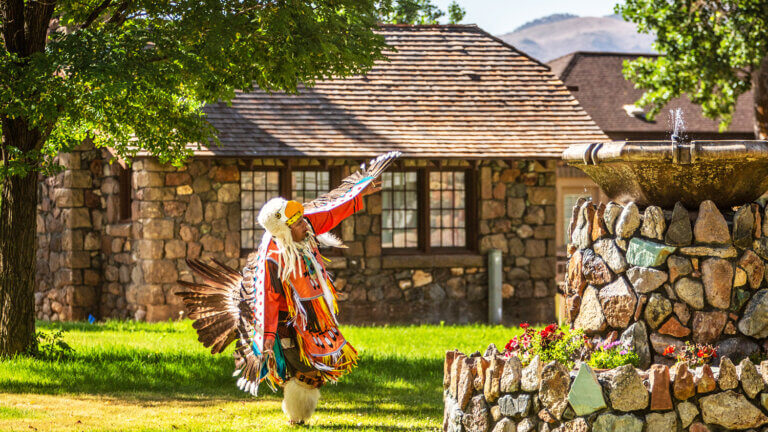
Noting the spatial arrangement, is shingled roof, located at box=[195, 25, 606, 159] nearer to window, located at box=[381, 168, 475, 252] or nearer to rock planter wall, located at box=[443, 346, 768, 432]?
window, located at box=[381, 168, 475, 252]

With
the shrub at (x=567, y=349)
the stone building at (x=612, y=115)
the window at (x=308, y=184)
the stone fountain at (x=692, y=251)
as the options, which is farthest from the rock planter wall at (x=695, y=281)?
the stone building at (x=612, y=115)

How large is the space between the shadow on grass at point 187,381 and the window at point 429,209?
5.41m

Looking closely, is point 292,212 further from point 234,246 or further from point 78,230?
point 78,230

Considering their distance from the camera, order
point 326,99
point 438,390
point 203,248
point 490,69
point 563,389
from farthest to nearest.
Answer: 1. point 490,69
2. point 326,99
3. point 203,248
4. point 438,390
5. point 563,389

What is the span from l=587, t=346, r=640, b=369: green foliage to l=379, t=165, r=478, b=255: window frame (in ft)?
31.4

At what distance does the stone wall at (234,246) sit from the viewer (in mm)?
14828

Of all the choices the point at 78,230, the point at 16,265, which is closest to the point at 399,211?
the point at 78,230

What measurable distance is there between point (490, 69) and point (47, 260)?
8.23 meters

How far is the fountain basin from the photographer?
6305mm

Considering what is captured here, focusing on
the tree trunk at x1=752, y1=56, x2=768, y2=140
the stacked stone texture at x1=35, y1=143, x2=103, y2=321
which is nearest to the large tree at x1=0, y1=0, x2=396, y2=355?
the stacked stone texture at x1=35, y1=143, x2=103, y2=321

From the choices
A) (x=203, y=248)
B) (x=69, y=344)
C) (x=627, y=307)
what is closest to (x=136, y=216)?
(x=203, y=248)

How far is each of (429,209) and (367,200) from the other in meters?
1.16

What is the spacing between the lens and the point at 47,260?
17.0 meters

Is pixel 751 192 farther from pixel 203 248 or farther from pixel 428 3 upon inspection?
pixel 428 3
